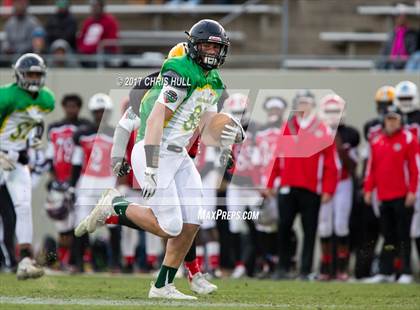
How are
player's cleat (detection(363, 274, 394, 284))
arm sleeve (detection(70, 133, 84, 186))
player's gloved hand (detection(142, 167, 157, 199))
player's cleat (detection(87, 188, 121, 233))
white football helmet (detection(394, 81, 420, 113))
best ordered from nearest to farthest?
player's gloved hand (detection(142, 167, 157, 199))
player's cleat (detection(87, 188, 121, 233))
player's cleat (detection(363, 274, 394, 284))
white football helmet (detection(394, 81, 420, 113))
arm sleeve (detection(70, 133, 84, 186))

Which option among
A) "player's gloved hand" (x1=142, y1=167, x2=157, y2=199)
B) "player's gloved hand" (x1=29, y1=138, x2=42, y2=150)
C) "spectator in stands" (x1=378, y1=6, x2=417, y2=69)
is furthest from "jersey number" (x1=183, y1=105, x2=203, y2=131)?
"spectator in stands" (x1=378, y1=6, x2=417, y2=69)

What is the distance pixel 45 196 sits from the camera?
13.7m

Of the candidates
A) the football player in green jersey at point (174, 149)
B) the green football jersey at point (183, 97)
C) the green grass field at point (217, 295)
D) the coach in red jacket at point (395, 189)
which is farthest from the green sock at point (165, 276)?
the coach in red jacket at point (395, 189)

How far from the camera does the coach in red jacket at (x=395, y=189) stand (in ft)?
36.3

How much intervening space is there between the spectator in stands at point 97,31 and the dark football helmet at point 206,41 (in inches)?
260

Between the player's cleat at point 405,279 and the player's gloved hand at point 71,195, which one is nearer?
the player's cleat at point 405,279

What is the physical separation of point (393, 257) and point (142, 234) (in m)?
2.86

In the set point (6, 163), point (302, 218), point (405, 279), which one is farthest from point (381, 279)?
point (6, 163)

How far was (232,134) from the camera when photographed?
26.4 ft

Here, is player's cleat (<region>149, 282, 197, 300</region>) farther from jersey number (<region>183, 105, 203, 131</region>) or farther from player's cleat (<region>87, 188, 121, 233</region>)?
jersey number (<region>183, 105, 203, 131</region>)

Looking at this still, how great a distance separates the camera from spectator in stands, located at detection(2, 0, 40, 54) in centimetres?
1445

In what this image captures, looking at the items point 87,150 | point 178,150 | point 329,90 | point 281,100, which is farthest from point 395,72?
point 178,150

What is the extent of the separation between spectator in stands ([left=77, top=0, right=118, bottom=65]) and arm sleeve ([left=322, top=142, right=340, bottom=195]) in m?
3.80

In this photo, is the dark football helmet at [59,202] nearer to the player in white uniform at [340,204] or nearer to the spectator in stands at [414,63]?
the player in white uniform at [340,204]
